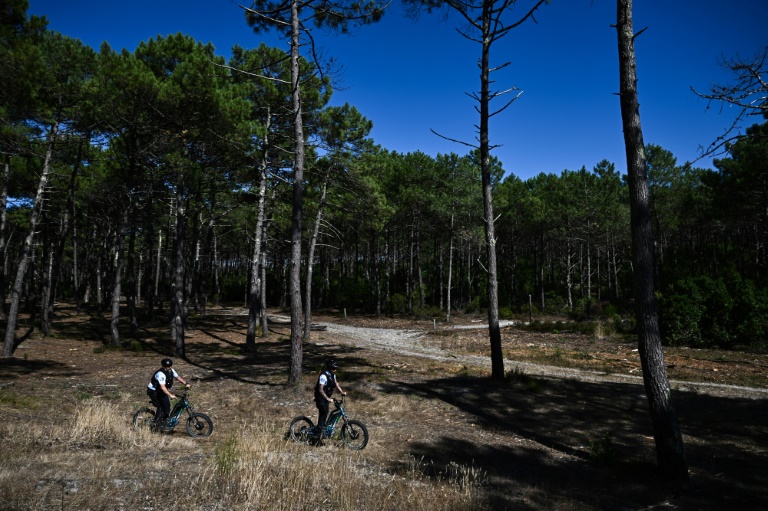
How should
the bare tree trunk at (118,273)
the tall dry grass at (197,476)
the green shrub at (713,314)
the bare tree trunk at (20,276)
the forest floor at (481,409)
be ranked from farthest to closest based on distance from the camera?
the green shrub at (713,314)
the bare tree trunk at (118,273)
the bare tree trunk at (20,276)
the forest floor at (481,409)
the tall dry grass at (197,476)

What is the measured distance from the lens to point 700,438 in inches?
355

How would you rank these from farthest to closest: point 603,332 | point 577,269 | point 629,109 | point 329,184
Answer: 1. point 577,269
2. point 603,332
3. point 329,184
4. point 629,109

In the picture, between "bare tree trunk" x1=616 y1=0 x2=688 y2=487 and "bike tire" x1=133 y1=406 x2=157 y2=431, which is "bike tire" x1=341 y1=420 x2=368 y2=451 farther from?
"bare tree trunk" x1=616 y1=0 x2=688 y2=487

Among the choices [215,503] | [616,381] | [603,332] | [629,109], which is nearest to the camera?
[215,503]

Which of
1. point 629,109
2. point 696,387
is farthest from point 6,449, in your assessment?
point 696,387

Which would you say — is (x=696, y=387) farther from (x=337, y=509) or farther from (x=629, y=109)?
(x=337, y=509)

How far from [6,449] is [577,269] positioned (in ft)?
202

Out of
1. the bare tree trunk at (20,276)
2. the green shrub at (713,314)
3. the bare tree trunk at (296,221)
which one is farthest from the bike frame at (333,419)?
the green shrub at (713,314)

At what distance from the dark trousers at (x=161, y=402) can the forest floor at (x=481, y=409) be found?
0.88 meters

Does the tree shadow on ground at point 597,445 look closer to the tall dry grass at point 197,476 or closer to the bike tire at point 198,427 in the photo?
the tall dry grass at point 197,476

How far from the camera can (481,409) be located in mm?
11031

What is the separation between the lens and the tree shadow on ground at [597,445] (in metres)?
6.32

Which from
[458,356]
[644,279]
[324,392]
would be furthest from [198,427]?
[458,356]

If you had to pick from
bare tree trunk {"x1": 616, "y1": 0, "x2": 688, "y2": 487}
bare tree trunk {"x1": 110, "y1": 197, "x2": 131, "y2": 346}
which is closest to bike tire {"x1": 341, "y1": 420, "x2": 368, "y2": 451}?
bare tree trunk {"x1": 616, "y1": 0, "x2": 688, "y2": 487}
